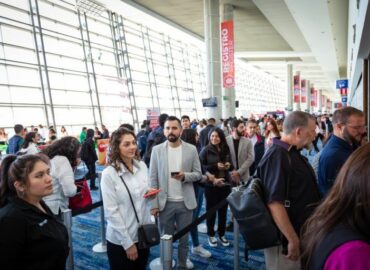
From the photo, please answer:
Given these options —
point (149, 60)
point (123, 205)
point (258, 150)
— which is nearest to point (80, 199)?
point (123, 205)

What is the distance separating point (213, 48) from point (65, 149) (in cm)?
1335

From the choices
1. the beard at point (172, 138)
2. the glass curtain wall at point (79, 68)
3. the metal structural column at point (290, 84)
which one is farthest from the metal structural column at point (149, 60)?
the metal structural column at point (290, 84)

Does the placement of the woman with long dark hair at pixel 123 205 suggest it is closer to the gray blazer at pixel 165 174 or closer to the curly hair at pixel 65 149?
the gray blazer at pixel 165 174

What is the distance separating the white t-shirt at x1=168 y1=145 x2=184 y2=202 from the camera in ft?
12.1

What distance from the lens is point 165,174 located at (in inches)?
A: 145

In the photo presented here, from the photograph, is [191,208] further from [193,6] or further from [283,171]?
[193,6]

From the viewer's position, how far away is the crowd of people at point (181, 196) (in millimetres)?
1084

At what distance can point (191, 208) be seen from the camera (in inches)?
146

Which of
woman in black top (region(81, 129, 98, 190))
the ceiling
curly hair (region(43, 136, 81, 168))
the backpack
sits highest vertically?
the ceiling

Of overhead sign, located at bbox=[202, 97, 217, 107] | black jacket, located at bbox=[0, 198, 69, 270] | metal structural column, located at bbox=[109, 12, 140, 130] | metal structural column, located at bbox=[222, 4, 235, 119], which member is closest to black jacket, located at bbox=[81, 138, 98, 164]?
black jacket, located at bbox=[0, 198, 69, 270]

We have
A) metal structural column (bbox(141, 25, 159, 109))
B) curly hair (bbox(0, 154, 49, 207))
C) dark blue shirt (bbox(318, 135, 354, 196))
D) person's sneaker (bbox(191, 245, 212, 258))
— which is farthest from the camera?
metal structural column (bbox(141, 25, 159, 109))

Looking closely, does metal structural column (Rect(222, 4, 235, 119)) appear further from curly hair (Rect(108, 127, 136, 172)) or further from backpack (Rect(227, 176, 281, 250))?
backpack (Rect(227, 176, 281, 250))

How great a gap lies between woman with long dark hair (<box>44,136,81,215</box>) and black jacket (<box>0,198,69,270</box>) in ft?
4.91

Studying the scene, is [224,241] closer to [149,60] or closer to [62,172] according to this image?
[62,172]
